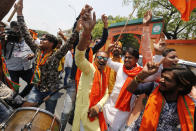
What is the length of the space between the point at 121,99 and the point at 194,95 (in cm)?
88

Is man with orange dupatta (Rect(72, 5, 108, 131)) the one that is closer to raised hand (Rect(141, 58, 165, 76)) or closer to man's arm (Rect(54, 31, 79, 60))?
man's arm (Rect(54, 31, 79, 60))

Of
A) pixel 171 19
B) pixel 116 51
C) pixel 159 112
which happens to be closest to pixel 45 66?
pixel 116 51

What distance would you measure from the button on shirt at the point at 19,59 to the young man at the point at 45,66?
82 cm

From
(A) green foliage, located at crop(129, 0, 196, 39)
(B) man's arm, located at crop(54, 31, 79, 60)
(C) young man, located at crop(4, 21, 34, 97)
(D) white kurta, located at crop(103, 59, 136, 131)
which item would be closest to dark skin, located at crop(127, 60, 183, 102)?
(D) white kurta, located at crop(103, 59, 136, 131)

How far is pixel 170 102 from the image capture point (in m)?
1.57

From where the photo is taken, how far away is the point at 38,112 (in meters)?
1.63

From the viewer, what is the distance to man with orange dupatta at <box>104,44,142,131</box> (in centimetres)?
204

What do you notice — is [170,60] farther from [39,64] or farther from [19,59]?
[19,59]

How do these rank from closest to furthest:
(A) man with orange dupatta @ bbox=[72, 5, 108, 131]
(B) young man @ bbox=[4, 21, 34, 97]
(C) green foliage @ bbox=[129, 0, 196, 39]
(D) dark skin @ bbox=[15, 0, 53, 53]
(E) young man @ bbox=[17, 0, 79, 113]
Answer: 1. (A) man with orange dupatta @ bbox=[72, 5, 108, 131]
2. (E) young man @ bbox=[17, 0, 79, 113]
3. (D) dark skin @ bbox=[15, 0, 53, 53]
4. (B) young man @ bbox=[4, 21, 34, 97]
5. (C) green foliage @ bbox=[129, 0, 196, 39]

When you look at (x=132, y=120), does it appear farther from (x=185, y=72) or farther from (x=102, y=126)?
(x=185, y=72)

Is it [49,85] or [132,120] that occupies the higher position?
[49,85]

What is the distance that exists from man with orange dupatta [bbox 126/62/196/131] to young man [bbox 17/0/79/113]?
4.39 ft

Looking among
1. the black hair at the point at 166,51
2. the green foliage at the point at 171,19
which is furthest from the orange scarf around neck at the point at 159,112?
the green foliage at the point at 171,19

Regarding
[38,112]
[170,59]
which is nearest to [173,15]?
[170,59]
